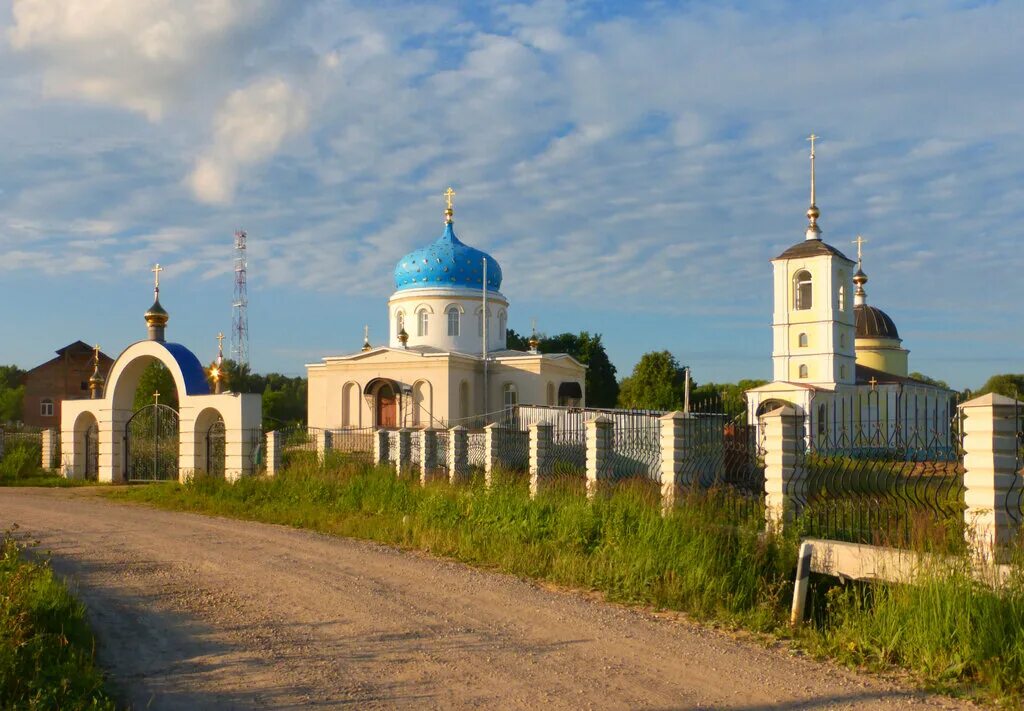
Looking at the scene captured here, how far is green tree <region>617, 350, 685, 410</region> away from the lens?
51844mm

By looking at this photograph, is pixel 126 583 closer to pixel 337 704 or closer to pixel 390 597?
pixel 390 597

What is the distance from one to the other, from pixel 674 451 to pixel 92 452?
1764 centimetres

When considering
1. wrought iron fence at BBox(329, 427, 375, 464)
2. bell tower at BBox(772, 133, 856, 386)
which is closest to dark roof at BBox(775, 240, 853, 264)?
bell tower at BBox(772, 133, 856, 386)

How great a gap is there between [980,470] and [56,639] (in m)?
7.22

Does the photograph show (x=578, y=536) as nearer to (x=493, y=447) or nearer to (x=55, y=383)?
(x=493, y=447)

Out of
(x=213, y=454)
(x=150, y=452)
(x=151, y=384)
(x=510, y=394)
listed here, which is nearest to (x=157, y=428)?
(x=150, y=452)

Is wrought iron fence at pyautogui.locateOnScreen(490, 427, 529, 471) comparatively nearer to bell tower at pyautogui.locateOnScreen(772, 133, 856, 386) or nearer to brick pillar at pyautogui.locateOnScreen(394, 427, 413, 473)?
brick pillar at pyautogui.locateOnScreen(394, 427, 413, 473)

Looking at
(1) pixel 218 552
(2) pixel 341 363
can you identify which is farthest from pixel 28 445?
(1) pixel 218 552

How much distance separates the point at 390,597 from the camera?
8.39 metres

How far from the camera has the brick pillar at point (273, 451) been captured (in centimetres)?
1902

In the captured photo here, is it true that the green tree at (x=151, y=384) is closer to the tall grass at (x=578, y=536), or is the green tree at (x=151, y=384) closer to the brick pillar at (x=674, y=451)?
the tall grass at (x=578, y=536)

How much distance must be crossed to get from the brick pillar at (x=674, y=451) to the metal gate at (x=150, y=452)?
1413 cm

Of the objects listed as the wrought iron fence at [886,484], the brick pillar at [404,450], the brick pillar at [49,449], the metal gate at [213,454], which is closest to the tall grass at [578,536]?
the wrought iron fence at [886,484]

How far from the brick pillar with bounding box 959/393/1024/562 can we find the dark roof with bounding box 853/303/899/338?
4704 centimetres
